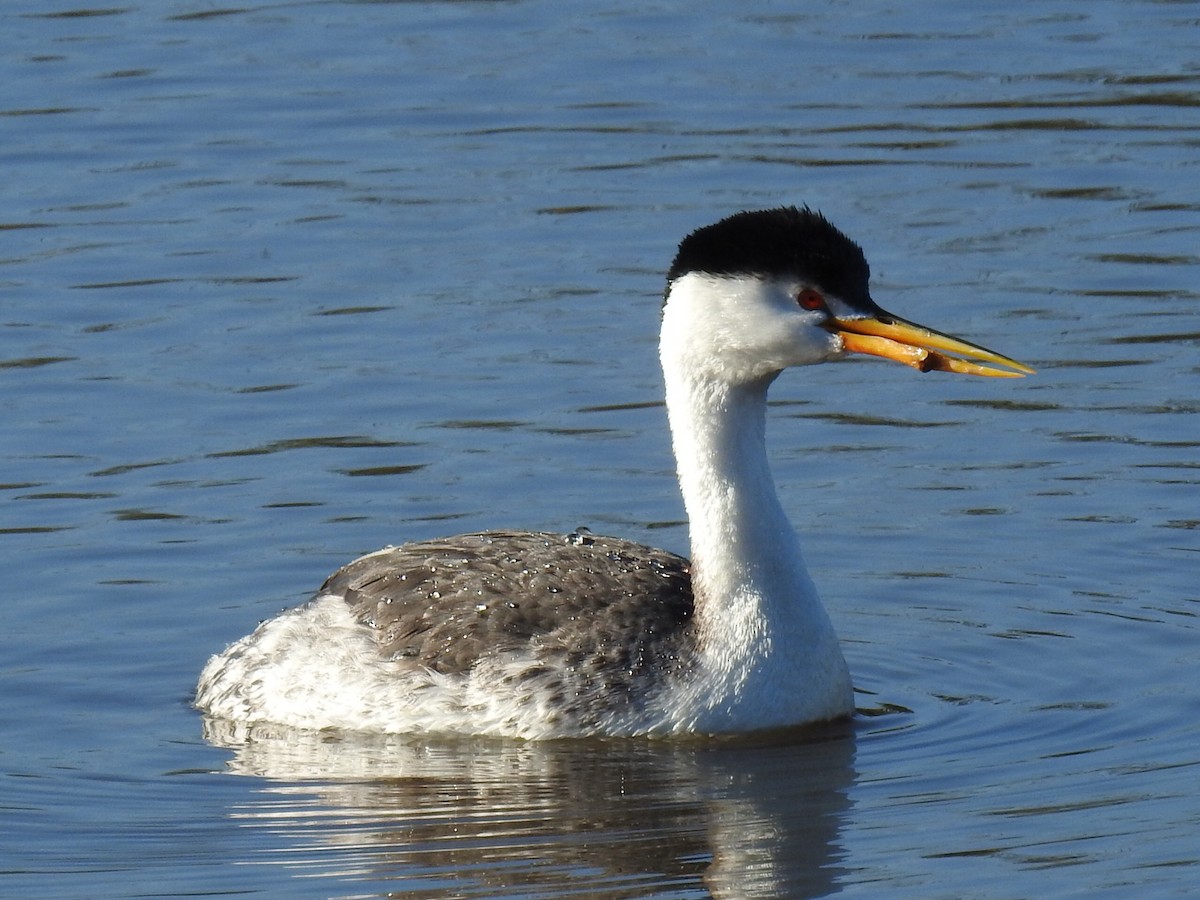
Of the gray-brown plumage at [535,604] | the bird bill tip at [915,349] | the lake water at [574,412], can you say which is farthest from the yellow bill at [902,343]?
the lake water at [574,412]

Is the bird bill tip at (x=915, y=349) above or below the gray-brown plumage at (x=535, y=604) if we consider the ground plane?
above

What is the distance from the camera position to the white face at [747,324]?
11.6 m

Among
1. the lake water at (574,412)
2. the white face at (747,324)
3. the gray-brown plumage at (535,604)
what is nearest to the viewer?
the lake water at (574,412)

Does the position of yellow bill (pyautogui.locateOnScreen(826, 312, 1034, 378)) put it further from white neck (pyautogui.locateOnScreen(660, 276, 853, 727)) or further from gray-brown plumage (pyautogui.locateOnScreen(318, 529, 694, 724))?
gray-brown plumage (pyautogui.locateOnScreen(318, 529, 694, 724))

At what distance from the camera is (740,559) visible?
1191cm

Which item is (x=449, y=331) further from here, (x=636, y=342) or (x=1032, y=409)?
(x=1032, y=409)

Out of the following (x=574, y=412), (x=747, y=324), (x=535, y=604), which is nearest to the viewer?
(x=747, y=324)

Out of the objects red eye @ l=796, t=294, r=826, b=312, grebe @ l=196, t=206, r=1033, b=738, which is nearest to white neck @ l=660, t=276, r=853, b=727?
grebe @ l=196, t=206, r=1033, b=738

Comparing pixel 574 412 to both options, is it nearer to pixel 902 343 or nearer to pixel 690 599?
pixel 690 599

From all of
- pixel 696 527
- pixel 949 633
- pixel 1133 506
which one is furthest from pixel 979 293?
pixel 696 527

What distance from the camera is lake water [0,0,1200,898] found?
35.3 ft

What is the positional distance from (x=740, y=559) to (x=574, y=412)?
12.7 feet

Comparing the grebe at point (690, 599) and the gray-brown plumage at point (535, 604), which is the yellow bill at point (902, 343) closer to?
the grebe at point (690, 599)

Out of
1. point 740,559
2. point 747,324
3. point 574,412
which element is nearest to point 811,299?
point 747,324
